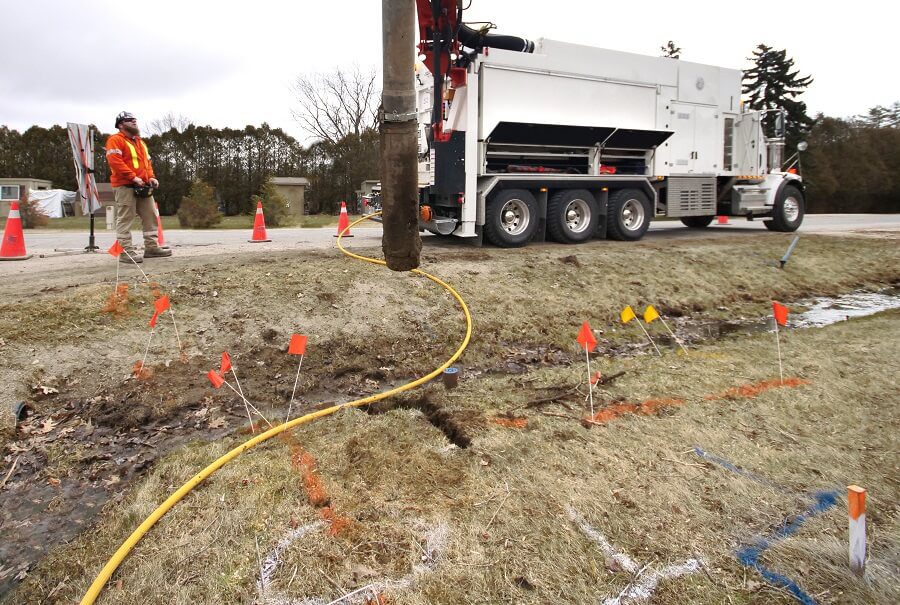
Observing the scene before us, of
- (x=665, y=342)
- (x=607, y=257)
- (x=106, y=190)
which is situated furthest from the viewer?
(x=106, y=190)

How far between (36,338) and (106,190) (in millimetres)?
28262

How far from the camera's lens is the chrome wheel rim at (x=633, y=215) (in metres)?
11.4

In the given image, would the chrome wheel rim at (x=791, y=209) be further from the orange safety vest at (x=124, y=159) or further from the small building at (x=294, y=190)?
the small building at (x=294, y=190)

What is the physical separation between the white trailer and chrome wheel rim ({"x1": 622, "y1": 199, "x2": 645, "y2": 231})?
0.12 feet

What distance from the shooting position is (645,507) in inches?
118

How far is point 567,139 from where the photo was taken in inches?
402

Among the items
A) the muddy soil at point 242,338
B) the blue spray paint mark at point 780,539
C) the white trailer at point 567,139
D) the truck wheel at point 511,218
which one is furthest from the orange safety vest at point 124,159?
the blue spray paint mark at point 780,539

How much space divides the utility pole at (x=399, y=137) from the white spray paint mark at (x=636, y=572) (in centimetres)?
187

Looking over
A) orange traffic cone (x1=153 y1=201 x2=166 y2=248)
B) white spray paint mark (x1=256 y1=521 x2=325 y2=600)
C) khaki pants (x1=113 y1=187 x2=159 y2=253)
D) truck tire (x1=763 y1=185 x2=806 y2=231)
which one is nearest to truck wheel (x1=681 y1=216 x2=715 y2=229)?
truck tire (x1=763 y1=185 x2=806 y2=231)

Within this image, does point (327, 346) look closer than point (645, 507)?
No

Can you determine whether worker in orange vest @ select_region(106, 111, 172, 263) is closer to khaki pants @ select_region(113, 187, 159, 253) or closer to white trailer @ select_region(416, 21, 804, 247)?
khaki pants @ select_region(113, 187, 159, 253)

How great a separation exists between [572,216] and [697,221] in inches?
253

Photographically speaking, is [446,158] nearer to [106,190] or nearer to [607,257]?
[607,257]

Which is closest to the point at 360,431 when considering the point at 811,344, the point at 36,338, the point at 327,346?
the point at 327,346
